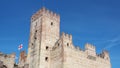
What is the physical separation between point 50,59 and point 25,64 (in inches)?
234

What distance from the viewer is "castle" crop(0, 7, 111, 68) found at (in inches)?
1643

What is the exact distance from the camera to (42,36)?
45125 millimetres

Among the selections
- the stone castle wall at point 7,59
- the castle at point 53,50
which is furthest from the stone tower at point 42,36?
the stone castle wall at point 7,59

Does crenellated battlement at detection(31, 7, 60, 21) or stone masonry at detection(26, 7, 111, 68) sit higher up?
crenellated battlement at detection(31, 7, 60, 21)

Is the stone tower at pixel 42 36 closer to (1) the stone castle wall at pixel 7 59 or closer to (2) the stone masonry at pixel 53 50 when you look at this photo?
(2) the stone masonry at pixel 53 50

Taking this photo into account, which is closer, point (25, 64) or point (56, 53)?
point (56, 53)

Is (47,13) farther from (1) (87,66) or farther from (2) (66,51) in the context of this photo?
(1) (87,66)

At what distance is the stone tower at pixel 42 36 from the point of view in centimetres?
4366

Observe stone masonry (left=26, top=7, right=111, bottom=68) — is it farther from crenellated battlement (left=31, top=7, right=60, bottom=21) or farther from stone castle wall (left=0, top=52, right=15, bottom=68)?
stone castle wall (left=0, top=52, right=15, bottom=68)

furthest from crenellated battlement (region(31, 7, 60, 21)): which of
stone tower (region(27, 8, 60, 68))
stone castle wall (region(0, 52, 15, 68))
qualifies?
stone castle wall (region(0, 52, 15, 68))

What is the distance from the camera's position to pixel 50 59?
44125 mm

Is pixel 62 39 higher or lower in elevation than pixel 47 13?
lower

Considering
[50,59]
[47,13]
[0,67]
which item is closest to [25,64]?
[50,59]

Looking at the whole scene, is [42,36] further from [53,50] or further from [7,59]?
[7,59]
